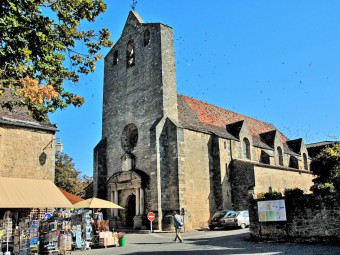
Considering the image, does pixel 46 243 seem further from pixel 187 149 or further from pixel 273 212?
pixel 187 149

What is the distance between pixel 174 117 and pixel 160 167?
13.5ft

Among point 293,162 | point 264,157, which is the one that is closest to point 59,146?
point 264,157

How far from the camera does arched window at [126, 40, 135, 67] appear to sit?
1151 inches

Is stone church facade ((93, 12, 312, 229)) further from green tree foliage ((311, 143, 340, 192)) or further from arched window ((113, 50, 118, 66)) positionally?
green tree foliage ((311, 143, 340, 192))

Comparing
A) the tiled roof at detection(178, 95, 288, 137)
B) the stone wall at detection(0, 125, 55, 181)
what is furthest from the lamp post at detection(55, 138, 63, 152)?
the tiled roof at detection(178, 95, 288, 137)

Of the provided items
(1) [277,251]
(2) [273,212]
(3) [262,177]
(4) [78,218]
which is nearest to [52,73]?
(4) [78,218]

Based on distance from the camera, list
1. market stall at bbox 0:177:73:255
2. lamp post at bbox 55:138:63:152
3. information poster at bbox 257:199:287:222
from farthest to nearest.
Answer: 1. lamp post at bbox 55:138:63:152
2. information poster at bbox 257:199:287:222
3. market stall at bbox 0:177:73:255

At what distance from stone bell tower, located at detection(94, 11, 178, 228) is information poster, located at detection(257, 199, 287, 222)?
9.22 meters

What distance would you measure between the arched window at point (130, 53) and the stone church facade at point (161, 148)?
0.29 ft

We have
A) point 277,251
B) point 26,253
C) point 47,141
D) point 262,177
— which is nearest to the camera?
point 277,251

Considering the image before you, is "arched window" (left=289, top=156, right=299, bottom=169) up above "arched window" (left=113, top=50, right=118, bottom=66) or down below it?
below

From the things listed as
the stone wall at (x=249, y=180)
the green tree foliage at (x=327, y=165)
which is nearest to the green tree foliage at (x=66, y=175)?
the stone wall at (x=249, y=180)

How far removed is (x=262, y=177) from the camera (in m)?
27.4

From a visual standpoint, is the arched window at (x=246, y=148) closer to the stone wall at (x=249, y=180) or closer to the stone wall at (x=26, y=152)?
the stone wall at (x=249, y=180)
